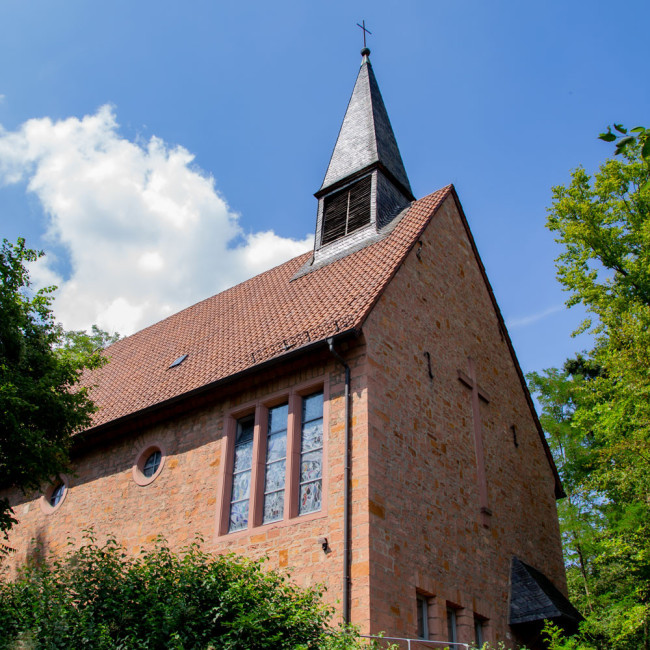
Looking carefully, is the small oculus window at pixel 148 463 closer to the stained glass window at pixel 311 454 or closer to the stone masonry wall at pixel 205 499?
the stone masonry wall at pixel 205 499

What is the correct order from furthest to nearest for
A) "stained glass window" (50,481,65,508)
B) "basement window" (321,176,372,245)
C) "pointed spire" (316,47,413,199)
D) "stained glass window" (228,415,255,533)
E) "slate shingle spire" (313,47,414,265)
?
"pointed spire" (316,47,413,199)
"basement window" (321,176,372,245)
"slate shingle spire" (313,47,414,265)
"stained glass window" (50,481,65,508)
"stained glass window" (228,415,255,533)

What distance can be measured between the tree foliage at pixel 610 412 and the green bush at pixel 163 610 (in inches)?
244

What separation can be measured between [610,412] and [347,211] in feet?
23.0

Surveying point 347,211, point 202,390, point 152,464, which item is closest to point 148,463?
point 152,464

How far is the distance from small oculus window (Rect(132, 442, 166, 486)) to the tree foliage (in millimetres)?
7580

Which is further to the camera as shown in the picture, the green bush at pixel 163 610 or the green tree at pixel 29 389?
the green tree at pixel 29 389

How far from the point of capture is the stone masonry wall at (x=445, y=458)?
10000mm

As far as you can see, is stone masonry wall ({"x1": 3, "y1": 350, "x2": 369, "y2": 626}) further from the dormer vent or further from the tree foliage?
the tree foliage

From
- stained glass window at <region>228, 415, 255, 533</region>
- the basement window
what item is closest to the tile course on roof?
stained glass window at <region>228, 415, 255, 533</region>

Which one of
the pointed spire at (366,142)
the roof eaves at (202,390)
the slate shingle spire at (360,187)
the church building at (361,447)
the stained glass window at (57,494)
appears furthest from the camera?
the pointed spire at (366,142)

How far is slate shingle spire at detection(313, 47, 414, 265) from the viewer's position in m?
16.1

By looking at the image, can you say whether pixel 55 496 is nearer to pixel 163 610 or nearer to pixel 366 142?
pixel 163 610

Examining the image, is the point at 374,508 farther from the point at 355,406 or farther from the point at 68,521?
the point at 68,521

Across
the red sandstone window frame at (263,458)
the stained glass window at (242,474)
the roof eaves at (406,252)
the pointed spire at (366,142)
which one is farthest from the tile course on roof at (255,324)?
the pointed spire at (366,142)
